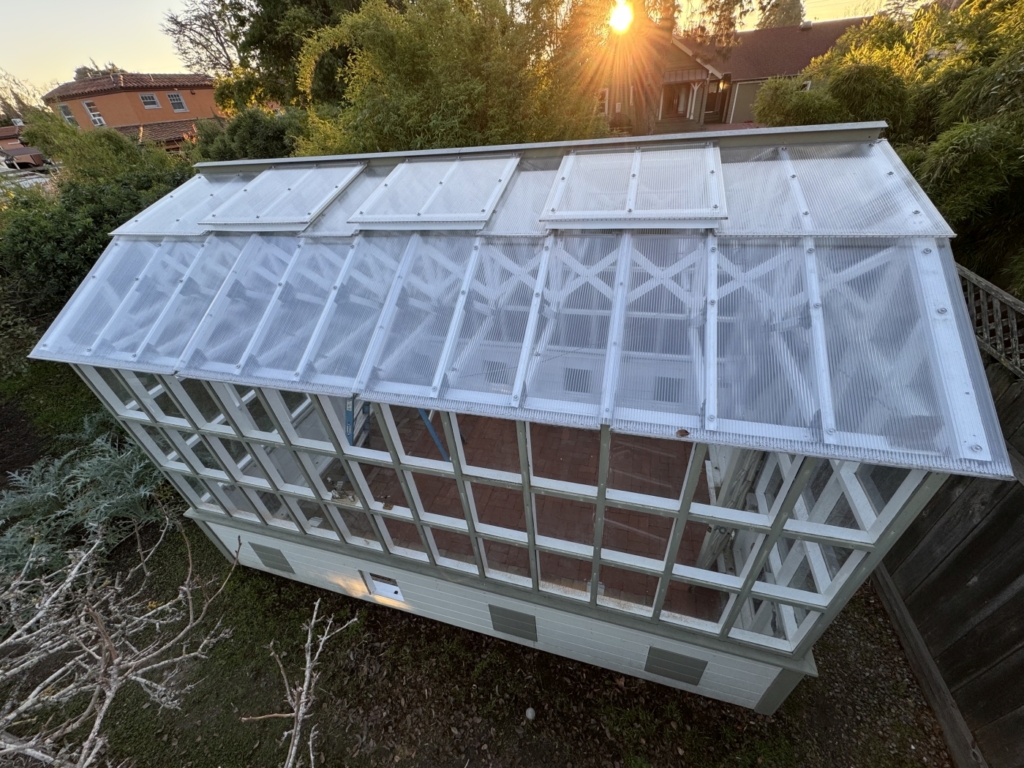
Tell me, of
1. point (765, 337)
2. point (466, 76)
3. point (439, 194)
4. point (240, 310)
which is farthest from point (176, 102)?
point (765, 337)

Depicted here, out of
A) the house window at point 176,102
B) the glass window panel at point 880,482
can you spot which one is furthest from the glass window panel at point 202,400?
the house window at point 176,102

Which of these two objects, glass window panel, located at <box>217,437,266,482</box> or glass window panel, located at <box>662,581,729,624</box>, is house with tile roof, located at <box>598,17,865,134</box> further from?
glass window panel, located at <box>217,437,266,482</box>

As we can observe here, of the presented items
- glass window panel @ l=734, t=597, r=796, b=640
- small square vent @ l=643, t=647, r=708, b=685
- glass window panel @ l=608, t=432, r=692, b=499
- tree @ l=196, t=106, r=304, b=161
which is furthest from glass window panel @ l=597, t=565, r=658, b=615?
tree @ l=196, t=106, r=304, b=161

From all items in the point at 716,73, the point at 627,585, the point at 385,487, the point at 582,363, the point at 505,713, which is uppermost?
the point at 582,363

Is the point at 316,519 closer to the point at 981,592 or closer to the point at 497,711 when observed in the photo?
the point at 497,711

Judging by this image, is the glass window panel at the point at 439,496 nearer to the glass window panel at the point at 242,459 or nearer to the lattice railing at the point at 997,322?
the glass window panel at the point at 242,459

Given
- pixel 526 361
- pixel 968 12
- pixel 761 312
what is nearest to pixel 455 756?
pixel 526 361

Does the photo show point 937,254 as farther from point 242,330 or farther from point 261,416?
point 261,416

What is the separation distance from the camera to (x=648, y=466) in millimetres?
7191

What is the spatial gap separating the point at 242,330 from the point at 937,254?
6.25 meters

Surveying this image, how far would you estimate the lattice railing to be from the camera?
15.9 feet

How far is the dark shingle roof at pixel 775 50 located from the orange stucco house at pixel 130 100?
32.7 metres

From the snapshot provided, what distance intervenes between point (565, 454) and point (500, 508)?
1536 mm

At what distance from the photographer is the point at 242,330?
4.51 metres
